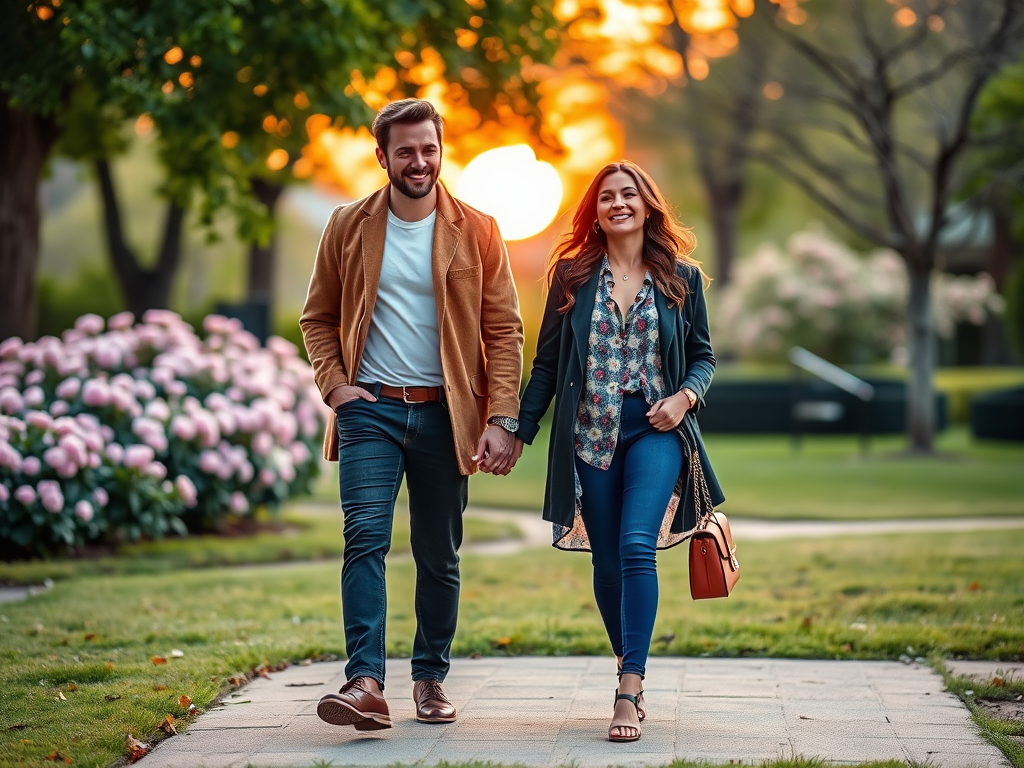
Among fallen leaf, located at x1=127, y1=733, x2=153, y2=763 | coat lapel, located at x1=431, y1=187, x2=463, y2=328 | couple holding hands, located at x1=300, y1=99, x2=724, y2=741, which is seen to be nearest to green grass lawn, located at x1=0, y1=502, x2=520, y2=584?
fallen leaf, located at x1=127, y1=733, x2=153, y2=763

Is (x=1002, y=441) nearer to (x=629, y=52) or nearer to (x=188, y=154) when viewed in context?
(x=629, y=52)

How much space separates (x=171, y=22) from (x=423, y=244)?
4854mm

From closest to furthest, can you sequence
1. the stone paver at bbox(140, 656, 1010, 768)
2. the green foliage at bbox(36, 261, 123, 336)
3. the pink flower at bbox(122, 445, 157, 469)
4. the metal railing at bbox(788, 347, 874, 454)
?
the stone paver at bbox(140, 656, 1010, 768), the pink flower at bbox(122, 445, 157, 469), the metal railing at bbox(788, 347, 874, 454), the green foliage at bbox(36, 261, 123, 336)

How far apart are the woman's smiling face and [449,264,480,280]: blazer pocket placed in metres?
0.49

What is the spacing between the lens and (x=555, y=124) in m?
13.3

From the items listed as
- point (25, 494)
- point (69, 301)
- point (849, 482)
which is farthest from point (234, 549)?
point (69, 301)

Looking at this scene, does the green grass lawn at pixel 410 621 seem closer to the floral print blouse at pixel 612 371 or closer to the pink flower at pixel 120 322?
the floral print blouse at pixel 612 371

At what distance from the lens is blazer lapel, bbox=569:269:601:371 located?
461cm

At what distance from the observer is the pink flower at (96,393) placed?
29.7 ft

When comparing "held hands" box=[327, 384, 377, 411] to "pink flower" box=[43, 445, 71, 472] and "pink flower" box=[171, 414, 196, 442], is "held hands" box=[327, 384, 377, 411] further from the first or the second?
"pink flower" box=[171, 414, 196, 442]

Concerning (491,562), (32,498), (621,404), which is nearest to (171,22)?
(32,498)

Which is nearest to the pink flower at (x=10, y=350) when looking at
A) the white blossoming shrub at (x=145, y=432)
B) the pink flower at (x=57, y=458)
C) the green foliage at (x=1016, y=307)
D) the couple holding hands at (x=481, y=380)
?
the white blossoming shrub at (x=145, y=432)

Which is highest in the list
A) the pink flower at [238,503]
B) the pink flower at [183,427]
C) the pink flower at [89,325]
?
the pink flower at [89,325]

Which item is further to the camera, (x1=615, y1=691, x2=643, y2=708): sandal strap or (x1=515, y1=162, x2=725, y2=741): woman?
(x1=515, y1=162, x2=725, y2=741): woman
